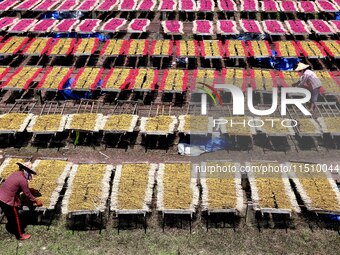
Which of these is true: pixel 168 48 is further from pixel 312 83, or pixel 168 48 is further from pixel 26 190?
pixel 26 190

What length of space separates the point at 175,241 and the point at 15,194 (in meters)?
5.89

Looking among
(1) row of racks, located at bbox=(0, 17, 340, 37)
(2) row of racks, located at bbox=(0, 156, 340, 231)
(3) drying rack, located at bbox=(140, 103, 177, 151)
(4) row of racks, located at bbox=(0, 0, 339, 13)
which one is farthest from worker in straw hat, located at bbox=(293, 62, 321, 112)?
(4) row of racks, located at bbox=(0, 0, 339, 13)

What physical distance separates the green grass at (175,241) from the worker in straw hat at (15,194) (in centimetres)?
67

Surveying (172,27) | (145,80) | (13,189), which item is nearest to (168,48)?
(172,27)

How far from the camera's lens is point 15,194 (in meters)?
13.8

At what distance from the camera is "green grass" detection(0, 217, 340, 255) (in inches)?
548

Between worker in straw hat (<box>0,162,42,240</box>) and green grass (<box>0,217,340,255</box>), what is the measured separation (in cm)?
67

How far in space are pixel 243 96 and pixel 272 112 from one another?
6.64 feet

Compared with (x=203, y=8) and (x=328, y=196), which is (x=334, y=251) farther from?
(x=203, y=8)

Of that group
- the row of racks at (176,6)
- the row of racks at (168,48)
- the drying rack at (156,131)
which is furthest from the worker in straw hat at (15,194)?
the row of racks at (176,6)

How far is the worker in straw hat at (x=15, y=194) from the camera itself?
537 inches

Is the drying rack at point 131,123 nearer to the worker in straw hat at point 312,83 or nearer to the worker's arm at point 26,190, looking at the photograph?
the worker's arm at point 26,190

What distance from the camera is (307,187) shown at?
15.7m

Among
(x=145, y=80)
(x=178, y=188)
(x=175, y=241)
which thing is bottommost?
(x=175, y=241)
